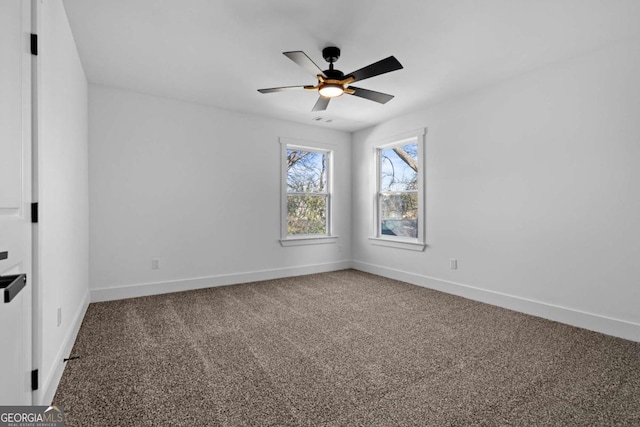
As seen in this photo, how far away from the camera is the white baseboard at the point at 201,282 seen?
3717mm

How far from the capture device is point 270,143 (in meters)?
4.92

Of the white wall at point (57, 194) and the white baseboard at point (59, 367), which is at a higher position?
the white wall at point (57, 194)

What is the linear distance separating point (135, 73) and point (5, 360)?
124 inches

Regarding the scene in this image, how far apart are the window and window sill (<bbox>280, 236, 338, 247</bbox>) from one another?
2.60ft

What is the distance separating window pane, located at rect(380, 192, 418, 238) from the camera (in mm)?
4812

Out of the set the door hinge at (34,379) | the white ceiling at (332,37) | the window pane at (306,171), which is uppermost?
the white ceiling at (332,37)

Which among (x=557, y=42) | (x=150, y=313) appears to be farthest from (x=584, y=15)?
(x=150, y=313)

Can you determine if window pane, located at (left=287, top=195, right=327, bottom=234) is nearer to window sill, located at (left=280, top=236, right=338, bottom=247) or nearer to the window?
window sill, located at (left=280, top=236, right=338, bottom=247)

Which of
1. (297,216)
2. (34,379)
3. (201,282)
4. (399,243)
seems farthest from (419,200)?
(34,379)

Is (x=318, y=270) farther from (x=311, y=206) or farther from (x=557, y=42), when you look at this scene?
(x=557, y=42)

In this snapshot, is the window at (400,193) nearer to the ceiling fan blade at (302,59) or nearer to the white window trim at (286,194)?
the white window trim at (286,194)

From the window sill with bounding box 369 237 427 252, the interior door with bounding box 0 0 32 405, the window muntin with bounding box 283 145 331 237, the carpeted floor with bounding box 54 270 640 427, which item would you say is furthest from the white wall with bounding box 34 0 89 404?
the window sill with bounding box 369 237 427 252

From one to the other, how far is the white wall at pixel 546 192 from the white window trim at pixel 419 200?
0.10 meters

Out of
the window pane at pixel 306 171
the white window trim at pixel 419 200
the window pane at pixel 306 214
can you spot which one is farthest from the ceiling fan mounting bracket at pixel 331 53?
the window pane at pixel 306 214
